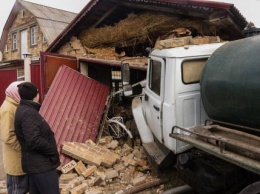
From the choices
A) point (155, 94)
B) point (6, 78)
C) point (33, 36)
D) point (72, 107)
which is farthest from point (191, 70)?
point (33, 36)

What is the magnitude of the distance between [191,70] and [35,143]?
2256mm

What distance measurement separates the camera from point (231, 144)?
8.16 ft

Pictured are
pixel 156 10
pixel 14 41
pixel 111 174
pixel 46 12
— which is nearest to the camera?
pixel 111 174

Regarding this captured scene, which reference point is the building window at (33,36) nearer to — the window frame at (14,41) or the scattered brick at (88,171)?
the window frame at (14,41)

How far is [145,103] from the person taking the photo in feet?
16.9

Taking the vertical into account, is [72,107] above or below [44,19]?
below

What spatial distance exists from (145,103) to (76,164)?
1.85 meters

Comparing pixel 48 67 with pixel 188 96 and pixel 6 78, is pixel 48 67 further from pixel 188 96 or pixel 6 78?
pixel 6 78

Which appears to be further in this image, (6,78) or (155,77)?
(6,78)

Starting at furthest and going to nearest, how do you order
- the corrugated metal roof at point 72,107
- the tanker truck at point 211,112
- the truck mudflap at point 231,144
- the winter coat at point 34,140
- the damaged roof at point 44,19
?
the damaged roof at point 44,19, the corrugated metal roof at point 72,107, the winter coat at point 34,140, the tanker truck at point 211,112, the truck mudflap at point 231,144

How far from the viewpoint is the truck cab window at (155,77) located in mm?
4223

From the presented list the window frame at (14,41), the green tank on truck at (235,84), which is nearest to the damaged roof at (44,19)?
the window frame at (14,41)

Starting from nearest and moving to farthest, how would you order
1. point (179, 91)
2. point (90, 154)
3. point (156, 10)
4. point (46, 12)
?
point (179, 91)
point (90, 154)
point (156, 10)
point (46, 12)

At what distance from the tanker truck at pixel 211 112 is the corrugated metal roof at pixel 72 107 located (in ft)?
8.26
